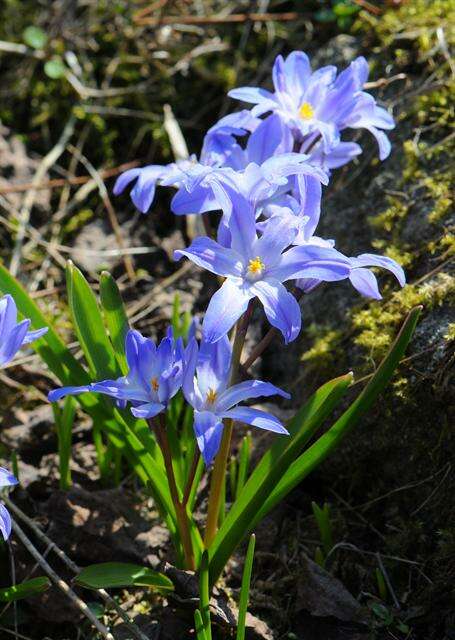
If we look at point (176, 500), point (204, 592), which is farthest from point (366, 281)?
point (204, 592)

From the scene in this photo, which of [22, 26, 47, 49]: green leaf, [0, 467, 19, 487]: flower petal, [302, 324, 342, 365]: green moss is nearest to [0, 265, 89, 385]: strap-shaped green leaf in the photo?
[0, 467, 19, 487]: flower petal

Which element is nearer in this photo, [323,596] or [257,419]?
[257,419]

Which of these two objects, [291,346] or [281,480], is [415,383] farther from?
[291,346]

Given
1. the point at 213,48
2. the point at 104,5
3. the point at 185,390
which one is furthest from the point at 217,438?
the point at 104,5

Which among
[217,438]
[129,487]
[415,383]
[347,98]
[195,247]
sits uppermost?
[347,98]

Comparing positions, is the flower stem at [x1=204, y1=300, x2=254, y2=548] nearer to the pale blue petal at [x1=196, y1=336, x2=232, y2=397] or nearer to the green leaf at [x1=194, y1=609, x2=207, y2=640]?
the pale blue petal at [x1=196, y1=336, x2=232, y2=397]

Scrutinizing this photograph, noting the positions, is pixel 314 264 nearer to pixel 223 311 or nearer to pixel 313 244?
pixel 313 244
